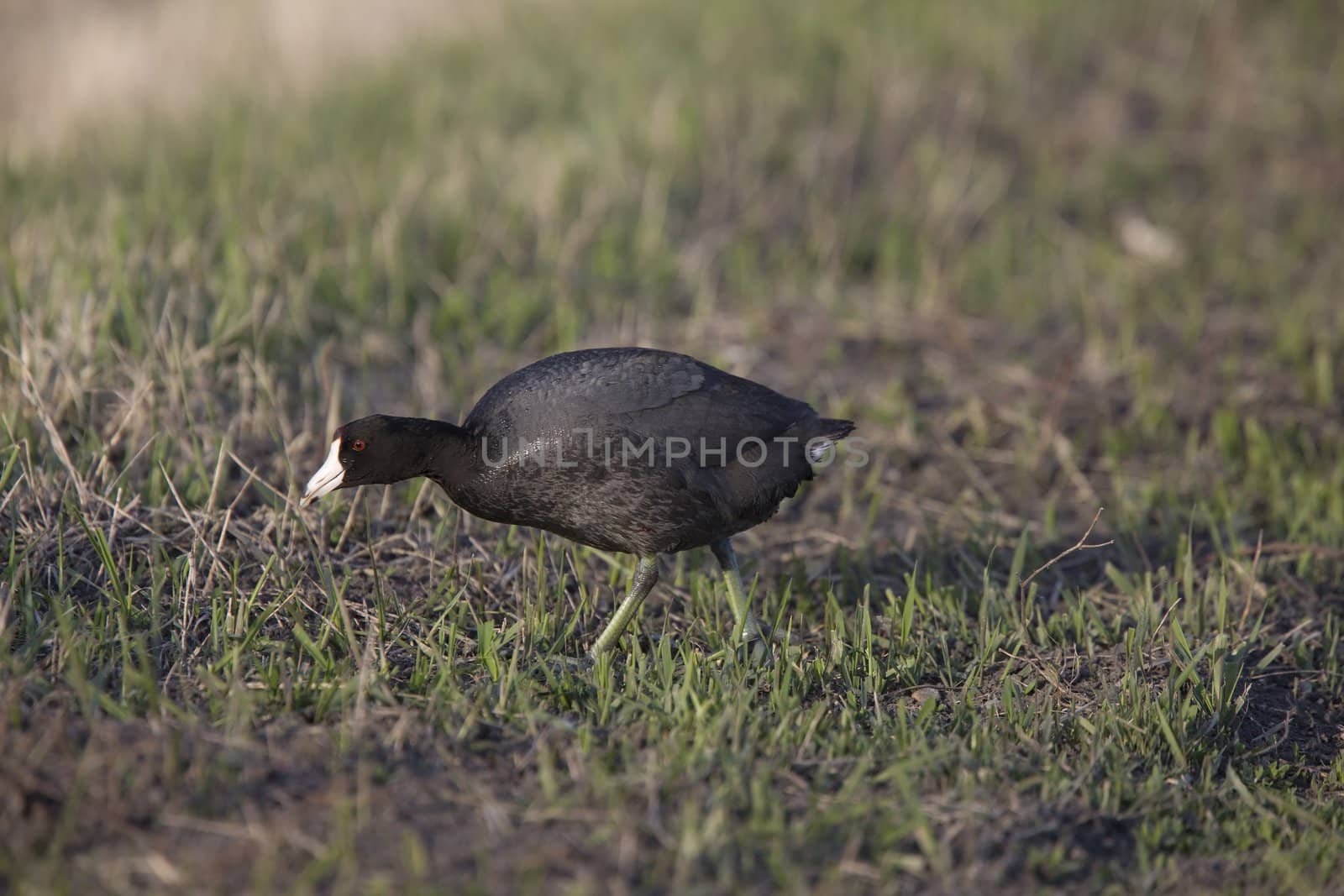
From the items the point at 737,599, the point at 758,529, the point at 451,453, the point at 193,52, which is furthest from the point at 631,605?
the point at 193,52

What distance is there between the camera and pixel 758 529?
485 cm

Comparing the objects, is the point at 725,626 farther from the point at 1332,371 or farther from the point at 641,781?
the point at 1332,371

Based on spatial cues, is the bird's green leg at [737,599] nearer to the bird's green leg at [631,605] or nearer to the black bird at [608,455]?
the black bird at [608,455]

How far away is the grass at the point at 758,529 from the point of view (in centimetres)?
292

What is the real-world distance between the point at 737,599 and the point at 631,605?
37 centimetres

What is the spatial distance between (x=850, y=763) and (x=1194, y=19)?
807cm

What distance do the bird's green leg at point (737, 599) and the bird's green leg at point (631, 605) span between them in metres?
0.27

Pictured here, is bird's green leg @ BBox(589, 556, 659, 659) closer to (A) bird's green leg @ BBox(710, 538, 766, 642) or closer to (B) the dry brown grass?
(A) bird's green leg @ BBox(710, 538, 766, 642)

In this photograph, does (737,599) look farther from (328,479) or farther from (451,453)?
(328,479)

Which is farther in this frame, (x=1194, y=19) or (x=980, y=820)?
(x=1194, y=19)

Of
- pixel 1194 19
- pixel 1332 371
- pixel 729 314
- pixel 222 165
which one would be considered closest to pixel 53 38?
pixel 222 165

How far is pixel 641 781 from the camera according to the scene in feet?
9.70

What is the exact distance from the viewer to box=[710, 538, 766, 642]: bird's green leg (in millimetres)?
3693

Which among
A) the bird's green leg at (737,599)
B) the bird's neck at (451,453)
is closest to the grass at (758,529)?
the bird's green leg at (737,599)
